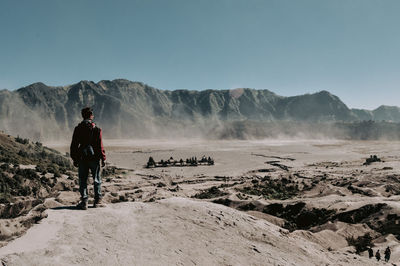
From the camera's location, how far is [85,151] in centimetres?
679

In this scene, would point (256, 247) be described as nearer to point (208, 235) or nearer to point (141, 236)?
point (208, 235)

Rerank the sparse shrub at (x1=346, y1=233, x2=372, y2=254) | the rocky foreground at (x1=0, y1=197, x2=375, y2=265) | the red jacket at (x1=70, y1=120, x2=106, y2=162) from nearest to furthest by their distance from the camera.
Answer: the rocky foreground at (x1=0, y1=197, x2=375, y2=265) → the red jacket at (x1=70, y1=120, x2=106, y2=162) → the sparse shrub at (x1=346, y1=233, x2=372, y2=254)

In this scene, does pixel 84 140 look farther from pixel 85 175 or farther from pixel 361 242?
pixel 361 242

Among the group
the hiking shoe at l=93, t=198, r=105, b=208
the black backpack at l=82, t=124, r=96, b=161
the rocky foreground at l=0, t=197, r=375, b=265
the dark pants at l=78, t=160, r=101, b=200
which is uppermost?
the black backpack at l=82, t=124, r=96, b=161

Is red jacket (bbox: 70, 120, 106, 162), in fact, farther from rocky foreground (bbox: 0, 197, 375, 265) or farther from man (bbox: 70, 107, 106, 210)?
rocky foreground (bbox: 0, 197, 375, 265)

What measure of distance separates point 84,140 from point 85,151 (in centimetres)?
27

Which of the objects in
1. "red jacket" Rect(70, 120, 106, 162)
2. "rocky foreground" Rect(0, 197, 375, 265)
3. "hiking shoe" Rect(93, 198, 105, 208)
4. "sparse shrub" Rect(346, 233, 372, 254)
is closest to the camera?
"rocky foreground" Rect(0, 197, 375, 265)

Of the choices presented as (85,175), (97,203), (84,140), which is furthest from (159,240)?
(84,140)

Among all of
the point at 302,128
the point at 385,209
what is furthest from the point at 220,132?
the point at 385,209

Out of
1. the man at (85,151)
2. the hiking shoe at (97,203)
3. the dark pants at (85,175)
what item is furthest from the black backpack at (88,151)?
the hiking shoe at (97,203)

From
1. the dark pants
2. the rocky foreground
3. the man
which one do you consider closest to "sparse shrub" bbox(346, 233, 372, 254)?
the rocky foreground

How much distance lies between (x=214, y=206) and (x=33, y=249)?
4.80 meters

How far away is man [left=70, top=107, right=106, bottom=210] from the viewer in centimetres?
679

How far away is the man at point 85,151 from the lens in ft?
22.3
